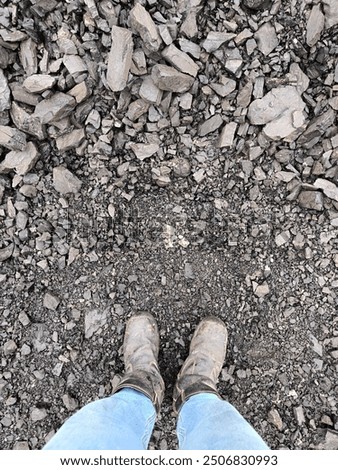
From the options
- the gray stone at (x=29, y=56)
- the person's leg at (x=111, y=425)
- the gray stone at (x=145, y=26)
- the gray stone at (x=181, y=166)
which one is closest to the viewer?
the person's leg at (x=111, y=425)

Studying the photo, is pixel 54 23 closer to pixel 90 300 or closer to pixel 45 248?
pixel 45 248

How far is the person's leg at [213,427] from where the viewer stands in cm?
180

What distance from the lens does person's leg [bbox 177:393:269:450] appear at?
71.0 inches

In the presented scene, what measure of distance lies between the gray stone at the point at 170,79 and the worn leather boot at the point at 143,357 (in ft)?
3.83

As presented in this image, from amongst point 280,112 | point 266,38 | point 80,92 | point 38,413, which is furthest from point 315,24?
point 38,413

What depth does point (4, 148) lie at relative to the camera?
8.00 ft

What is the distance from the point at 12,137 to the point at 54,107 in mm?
281

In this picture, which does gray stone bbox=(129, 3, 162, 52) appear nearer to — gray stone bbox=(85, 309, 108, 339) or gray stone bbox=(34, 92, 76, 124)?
gray stone bbox=(34, 92, 76, 124)

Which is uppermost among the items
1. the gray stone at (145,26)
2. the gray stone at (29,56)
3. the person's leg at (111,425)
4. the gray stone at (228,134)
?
the gray stone at (145,26)

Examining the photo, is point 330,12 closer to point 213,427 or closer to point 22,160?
point 22,160

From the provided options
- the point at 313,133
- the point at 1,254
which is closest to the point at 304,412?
the point at 313,133

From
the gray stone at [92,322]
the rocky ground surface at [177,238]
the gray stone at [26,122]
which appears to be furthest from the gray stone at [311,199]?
the gray stone at [26,122]

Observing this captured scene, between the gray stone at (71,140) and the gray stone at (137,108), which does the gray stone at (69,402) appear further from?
the gray stone at (137,108)

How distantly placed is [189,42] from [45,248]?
4.22 feet
